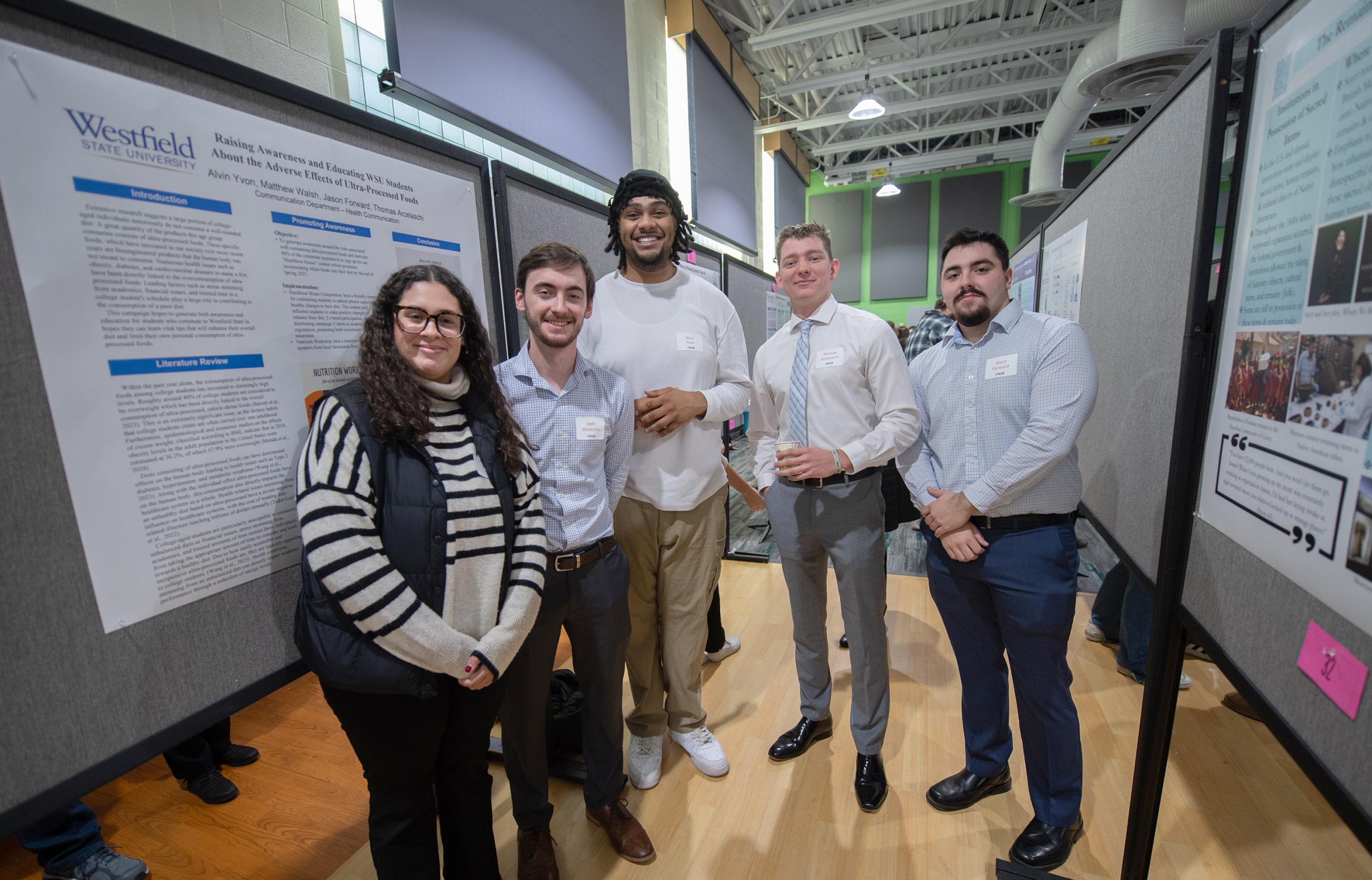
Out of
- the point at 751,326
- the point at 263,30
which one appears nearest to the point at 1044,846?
the point at 751,326

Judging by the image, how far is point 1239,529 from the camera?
957 millimetres

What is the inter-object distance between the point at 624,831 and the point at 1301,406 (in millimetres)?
1738

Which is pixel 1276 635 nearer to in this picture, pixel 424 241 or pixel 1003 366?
pixel 1003 366

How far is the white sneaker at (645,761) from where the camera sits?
184 cm

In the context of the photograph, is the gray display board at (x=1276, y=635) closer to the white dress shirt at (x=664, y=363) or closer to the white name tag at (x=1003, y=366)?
the white name tag at (x=1003, y=366)

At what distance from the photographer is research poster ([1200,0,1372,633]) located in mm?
686

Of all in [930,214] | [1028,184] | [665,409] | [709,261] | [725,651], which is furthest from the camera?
[930,214]

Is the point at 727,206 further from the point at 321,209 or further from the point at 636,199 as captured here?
the point at 321,209

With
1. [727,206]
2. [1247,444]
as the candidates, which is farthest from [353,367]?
[727,206]

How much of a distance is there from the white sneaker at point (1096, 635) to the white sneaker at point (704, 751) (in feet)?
6.20

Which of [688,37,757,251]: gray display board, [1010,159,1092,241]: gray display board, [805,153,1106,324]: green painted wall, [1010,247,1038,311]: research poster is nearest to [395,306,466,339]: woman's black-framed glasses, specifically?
[1010,247,1038,311]: research poster

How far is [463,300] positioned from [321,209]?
31 cm

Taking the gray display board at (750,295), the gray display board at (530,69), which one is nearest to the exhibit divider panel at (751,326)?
the gray display board at (750,295)

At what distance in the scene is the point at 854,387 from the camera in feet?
5.57
